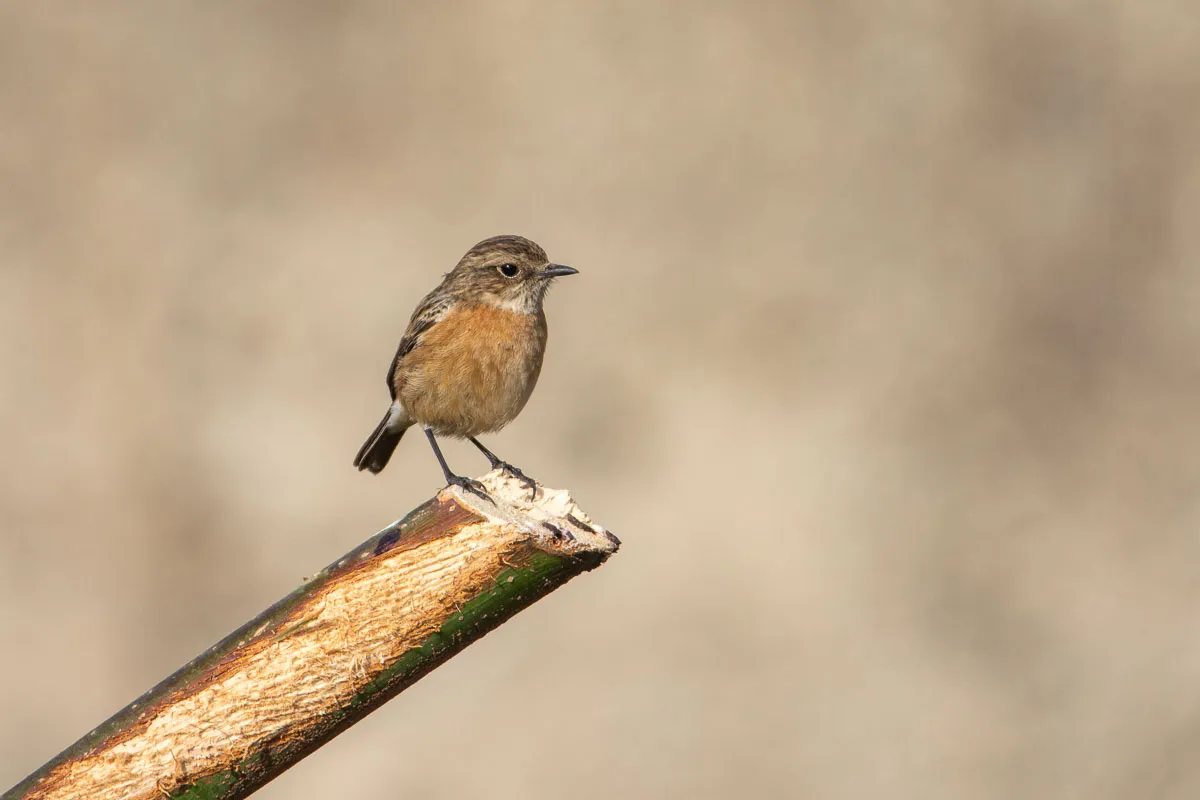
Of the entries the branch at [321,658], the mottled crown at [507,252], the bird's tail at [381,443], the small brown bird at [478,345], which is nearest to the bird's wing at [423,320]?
the small brown bird at [478,345]

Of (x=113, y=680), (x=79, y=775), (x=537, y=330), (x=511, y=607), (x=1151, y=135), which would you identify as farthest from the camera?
(x=1151, y=135)

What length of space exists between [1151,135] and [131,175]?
884 cm

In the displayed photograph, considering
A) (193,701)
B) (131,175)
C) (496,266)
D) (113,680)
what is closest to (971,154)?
(496,266)

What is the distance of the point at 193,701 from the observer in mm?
3506

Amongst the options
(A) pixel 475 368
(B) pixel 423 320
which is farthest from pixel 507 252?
(A) pixel 475 368

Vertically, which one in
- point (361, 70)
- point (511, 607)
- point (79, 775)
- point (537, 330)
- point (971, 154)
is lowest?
point (511, 607)

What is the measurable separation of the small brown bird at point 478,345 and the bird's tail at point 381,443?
31 centimetres

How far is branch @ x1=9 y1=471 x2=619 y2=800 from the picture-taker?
3.49 m

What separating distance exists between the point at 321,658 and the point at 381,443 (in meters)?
3.97

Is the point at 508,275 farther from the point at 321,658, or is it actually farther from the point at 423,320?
the point at 321,658

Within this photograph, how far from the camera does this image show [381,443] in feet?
24.5

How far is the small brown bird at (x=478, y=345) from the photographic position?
6.42 m

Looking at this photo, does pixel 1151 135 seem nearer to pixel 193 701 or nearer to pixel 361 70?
pixel 361 70

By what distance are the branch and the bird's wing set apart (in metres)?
3.09
